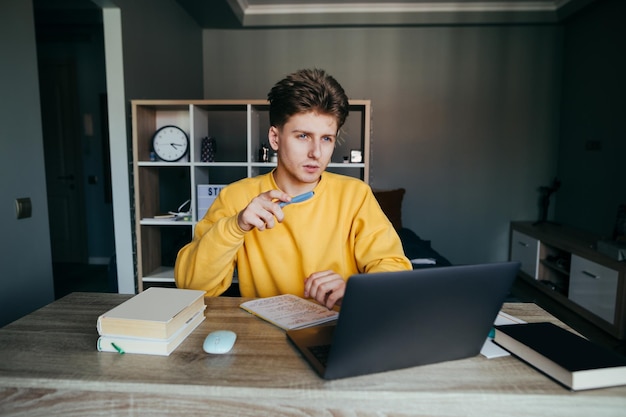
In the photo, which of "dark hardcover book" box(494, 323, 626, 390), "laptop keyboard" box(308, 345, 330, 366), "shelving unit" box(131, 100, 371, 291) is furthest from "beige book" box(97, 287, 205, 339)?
"shelving unit" box(131, 100, 371, 291)

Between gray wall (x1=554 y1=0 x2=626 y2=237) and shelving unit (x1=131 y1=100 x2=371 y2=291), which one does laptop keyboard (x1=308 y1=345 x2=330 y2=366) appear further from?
gray wall (x1=554 y1=0 x2=626 y2=237)

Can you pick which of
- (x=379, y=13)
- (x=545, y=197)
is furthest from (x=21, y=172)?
(x=545, y=197)

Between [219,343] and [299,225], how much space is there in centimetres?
59

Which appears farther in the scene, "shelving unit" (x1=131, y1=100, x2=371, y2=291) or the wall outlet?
"shelving unit" (x1=131, y1=100, x2=371, y2=291)

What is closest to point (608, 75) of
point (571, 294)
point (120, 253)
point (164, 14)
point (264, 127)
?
point (571, 294)

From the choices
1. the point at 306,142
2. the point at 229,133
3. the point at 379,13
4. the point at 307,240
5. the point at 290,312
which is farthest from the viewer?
the point at 229,133

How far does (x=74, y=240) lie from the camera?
4523mm

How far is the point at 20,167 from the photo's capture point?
1.76 m

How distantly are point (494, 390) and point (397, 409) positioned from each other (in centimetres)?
17

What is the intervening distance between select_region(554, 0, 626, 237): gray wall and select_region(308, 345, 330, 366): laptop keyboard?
11.1 feet

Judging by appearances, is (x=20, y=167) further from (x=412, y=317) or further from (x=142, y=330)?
(x=412, y=317)

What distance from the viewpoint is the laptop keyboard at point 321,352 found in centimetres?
75

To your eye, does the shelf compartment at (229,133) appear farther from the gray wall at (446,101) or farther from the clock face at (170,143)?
the clock face at (170,143)

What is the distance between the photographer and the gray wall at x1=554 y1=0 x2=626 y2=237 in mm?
3213
